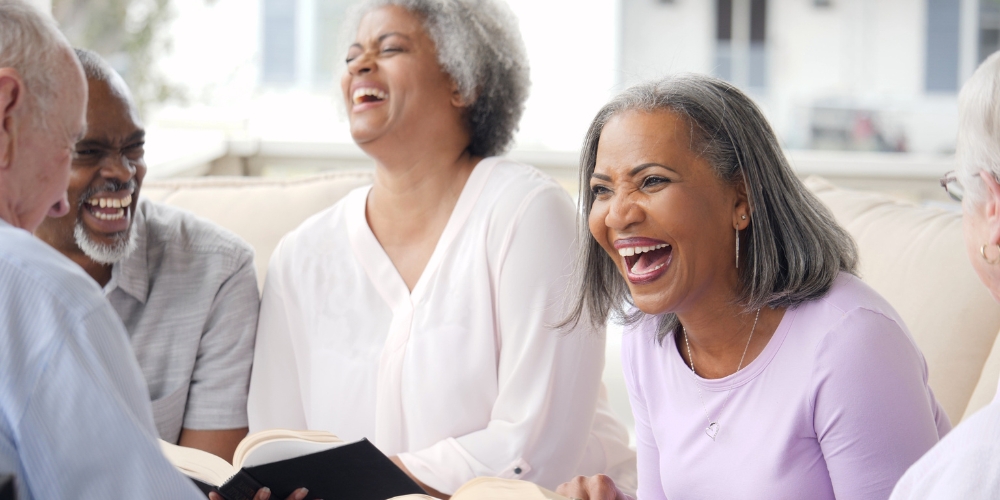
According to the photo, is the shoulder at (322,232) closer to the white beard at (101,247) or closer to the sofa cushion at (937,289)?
the white beard at (101,247)

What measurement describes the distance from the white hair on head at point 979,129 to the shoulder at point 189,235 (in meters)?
1.27

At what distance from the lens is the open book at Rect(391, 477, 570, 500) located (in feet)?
3.26

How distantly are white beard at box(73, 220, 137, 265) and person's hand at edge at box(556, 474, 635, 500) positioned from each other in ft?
2.89

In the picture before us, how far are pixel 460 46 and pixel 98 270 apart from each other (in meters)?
0.80

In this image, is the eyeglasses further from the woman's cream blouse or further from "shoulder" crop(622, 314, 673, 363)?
the woman's cream blouse

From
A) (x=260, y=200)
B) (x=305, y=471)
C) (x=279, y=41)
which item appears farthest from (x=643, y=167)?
(x=279, y=41)

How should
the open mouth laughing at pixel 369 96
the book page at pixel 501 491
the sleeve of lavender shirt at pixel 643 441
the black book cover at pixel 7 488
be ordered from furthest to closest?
the open mouth laughing at pixel 369 96 < the sleeve of lavender shirt at pixel 643 441 < the book page at pixel 501 491 < the black book cover at pixel 7 488

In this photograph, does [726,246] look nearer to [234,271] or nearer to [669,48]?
[234,271]

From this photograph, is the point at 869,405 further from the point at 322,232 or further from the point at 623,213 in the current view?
the point at 322,232

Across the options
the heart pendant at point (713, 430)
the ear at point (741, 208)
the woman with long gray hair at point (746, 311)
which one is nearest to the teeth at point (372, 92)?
the woman with long gray hair at point (746, 311)

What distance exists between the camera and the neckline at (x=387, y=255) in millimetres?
1703

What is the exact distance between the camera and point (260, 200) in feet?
7.02

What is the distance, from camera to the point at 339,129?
8219 mm

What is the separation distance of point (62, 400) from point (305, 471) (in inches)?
17.3
